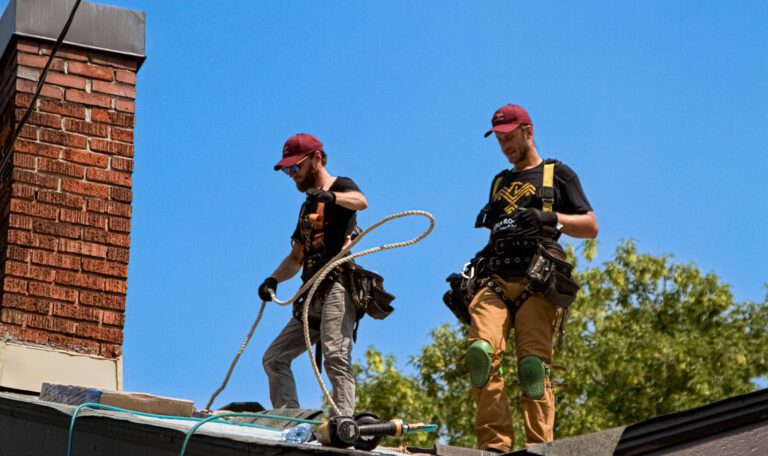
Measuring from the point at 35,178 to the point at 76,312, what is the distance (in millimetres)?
958

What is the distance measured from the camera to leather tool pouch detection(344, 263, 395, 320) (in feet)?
24.3

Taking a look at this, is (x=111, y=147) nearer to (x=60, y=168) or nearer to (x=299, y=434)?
(x=60, y=168)

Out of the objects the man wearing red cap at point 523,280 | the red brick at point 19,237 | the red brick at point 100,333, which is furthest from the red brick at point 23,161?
the man wearing red cap at point 523,280

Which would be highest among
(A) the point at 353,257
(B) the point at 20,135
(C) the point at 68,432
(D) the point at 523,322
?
(B) the point at 20,135

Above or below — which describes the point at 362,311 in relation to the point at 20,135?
below

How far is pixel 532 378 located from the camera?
21.6ft

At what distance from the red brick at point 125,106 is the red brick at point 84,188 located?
2.11 feet

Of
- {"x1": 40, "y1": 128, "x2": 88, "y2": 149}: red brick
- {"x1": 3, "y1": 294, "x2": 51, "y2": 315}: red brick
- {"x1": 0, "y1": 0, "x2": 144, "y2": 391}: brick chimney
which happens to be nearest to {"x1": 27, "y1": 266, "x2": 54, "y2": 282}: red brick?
{"x1": 0, "y1": 0, "x2": 144, "y2": 391}: brick chimney

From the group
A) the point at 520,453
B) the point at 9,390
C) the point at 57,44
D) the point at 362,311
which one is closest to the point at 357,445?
the point at 520,453

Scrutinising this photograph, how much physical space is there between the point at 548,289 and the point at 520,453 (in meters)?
2.38

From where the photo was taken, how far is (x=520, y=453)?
4.36 m

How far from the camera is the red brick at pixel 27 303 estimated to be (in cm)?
811

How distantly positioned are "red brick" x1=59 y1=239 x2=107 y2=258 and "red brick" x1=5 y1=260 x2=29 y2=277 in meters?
0.27

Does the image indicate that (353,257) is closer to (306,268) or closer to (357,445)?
(306,268)
